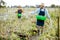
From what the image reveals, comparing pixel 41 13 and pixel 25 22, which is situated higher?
pixel 41 13

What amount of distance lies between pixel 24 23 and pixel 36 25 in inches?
6.7

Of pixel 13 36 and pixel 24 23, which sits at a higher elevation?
pixel 24 23

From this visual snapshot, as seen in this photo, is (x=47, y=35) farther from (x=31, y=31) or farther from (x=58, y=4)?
(x=58, y=4)

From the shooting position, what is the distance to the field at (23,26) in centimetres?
260

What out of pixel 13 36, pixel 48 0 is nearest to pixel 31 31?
pixel 13 36

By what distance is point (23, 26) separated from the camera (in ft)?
8.80

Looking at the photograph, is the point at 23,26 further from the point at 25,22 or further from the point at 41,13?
the point at 41,13

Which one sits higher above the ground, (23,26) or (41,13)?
(41,13)

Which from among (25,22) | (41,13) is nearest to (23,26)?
(25,22)

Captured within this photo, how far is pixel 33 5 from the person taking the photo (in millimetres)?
2672

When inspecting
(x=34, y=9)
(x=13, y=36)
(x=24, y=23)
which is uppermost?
(x=34, y=9)

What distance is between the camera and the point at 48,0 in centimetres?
262

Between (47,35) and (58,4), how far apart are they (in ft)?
1.40

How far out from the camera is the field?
260 cm
